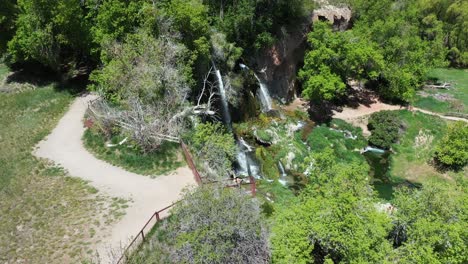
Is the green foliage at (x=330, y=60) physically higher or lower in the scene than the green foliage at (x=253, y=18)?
lower

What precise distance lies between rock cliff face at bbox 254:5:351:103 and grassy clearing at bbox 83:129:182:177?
17526 mm

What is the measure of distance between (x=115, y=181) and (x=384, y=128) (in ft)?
89.5

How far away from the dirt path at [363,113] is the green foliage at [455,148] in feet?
23.7

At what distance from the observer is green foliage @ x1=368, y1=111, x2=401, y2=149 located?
1583 inches

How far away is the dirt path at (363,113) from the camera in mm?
43250

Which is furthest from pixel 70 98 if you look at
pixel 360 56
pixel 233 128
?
pixel 360 56

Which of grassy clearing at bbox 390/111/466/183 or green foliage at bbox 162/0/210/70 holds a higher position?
green foliage at bbox 162/0/210/70

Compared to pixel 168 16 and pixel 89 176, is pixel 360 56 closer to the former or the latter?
pixel 168 16

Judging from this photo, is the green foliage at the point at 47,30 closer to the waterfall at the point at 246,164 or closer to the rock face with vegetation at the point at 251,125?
the rock face with vegetation at the point at 251,125

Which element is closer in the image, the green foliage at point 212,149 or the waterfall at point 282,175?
the green foliage at point 212,149

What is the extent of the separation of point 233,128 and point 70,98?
15.5m

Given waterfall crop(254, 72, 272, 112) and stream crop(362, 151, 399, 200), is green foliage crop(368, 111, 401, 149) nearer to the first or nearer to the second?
stream crop(362, 151, 399, 200)

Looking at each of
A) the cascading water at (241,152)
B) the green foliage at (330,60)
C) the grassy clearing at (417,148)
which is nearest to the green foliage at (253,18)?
the green foliage at (330,60)

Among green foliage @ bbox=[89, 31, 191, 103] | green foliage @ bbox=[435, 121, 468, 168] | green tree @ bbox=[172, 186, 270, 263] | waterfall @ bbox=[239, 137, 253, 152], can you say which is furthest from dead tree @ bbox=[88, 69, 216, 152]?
green foliage @ bbox=[435, 121, 468, 168]
